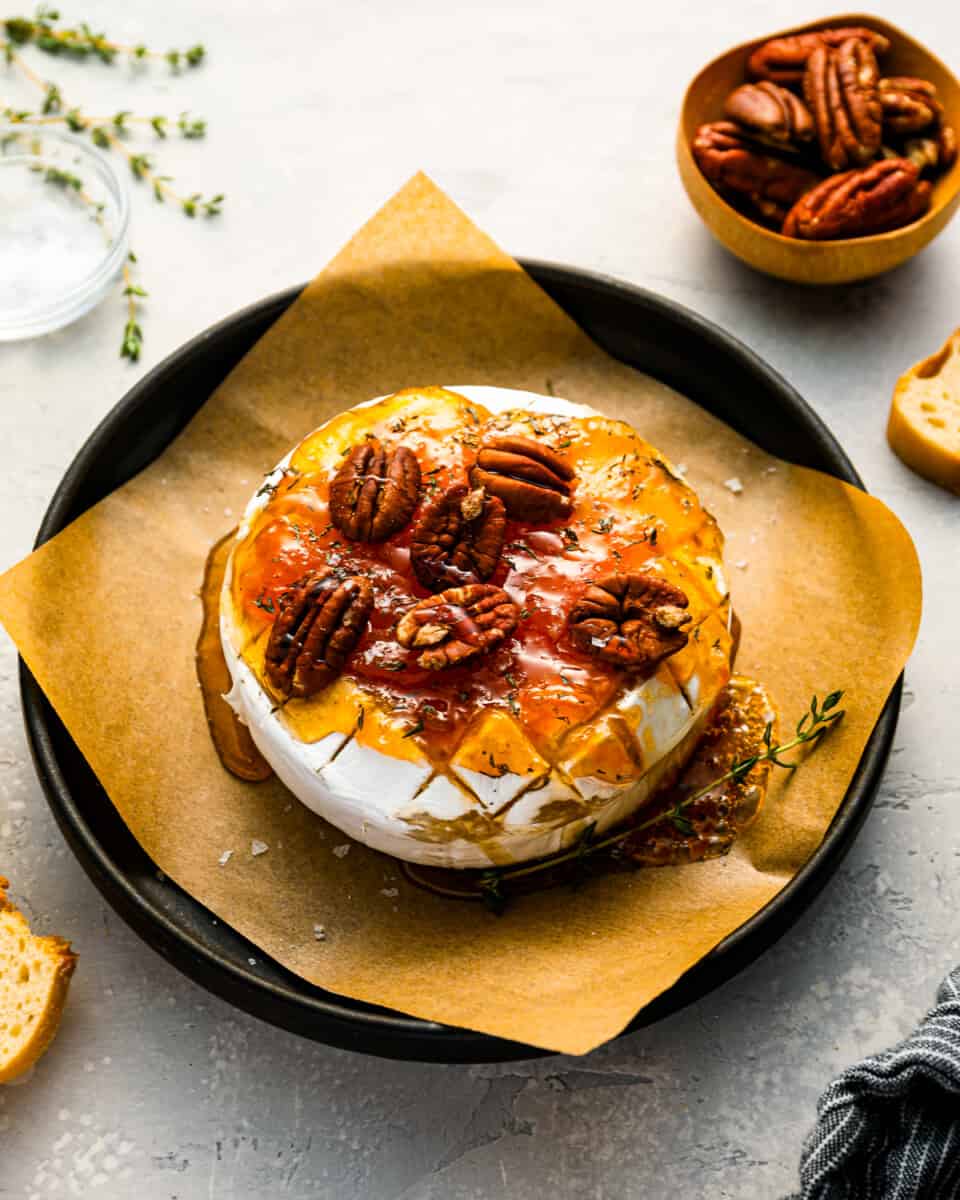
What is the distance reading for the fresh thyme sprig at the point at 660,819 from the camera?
99.6 inches

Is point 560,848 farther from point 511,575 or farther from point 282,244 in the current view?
point 282,244

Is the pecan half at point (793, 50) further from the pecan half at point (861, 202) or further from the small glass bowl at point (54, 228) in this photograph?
the small glass bowl at point (54, 228)

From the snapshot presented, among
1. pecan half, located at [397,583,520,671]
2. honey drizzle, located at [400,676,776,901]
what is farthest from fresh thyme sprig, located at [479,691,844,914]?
pecan half, located at [397,583,520,671]

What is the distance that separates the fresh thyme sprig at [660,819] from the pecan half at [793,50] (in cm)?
135

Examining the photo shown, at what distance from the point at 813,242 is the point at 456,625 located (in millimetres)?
1254

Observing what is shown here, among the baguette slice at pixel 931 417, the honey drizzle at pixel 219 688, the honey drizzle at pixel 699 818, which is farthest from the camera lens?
the baguette slice at pixel 931 417

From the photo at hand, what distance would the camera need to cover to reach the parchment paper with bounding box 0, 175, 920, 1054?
8.18ft

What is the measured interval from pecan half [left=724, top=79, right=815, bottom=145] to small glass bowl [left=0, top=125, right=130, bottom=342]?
1.34m

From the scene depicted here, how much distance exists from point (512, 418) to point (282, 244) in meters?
0.98

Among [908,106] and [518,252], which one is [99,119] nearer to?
[518,252]

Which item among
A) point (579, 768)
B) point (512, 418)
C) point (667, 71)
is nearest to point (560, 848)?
point (579, 768)

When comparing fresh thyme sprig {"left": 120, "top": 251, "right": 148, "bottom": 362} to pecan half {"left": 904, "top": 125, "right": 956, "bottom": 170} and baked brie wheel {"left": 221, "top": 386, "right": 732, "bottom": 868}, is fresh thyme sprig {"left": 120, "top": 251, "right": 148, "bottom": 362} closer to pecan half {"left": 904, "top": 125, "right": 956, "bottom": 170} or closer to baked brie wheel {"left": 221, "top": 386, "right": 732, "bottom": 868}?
baked brie wheel {"left": 221, "top": 386, "right": 732, "bottom": 868}

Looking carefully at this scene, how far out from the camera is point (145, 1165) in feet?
8.27

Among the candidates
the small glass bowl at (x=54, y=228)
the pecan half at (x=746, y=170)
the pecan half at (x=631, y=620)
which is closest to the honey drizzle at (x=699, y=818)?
the pecan half at (x=631, y=620)
